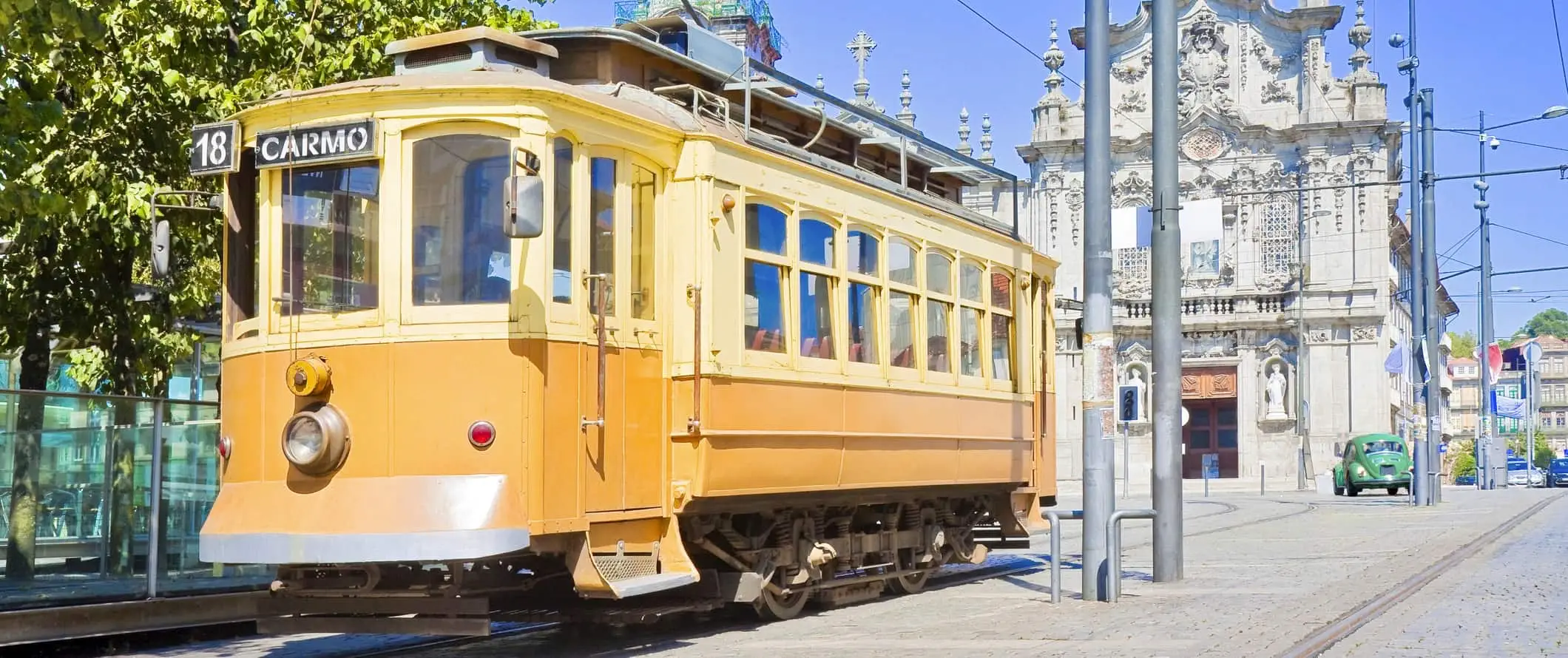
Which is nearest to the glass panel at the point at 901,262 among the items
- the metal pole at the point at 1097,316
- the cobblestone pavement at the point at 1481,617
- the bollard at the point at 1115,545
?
the metal pole at the point at 1097,316

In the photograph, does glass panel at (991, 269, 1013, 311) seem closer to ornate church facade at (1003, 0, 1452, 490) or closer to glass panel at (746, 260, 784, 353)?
glass panel at (746, 260, 784, 353)

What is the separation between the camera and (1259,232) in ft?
174

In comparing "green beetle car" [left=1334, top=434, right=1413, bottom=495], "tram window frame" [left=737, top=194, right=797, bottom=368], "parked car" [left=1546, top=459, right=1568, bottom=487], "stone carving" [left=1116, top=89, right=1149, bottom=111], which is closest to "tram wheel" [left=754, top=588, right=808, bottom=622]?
"tram window frame" [left=737, top=194, right=797, bottom=368]

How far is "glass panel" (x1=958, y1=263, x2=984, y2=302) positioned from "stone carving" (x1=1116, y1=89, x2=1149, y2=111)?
4034cm

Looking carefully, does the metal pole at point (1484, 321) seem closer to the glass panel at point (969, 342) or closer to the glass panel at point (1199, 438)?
the glass panel at point (1199, 438)

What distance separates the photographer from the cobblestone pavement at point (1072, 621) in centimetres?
1103

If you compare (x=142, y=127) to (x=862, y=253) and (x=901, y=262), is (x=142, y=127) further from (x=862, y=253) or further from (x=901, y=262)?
(x=901, y=262)

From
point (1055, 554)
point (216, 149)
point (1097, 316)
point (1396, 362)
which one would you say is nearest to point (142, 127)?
point (216, 149)

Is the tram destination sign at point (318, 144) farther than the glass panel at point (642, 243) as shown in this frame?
No

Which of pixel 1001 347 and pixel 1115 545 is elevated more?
pixel 1001 347

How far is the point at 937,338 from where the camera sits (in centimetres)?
1434

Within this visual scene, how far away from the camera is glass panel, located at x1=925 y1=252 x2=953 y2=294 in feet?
46.9

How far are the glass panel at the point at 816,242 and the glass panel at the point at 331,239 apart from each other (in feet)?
11.0

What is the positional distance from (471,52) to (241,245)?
1.78 metres
